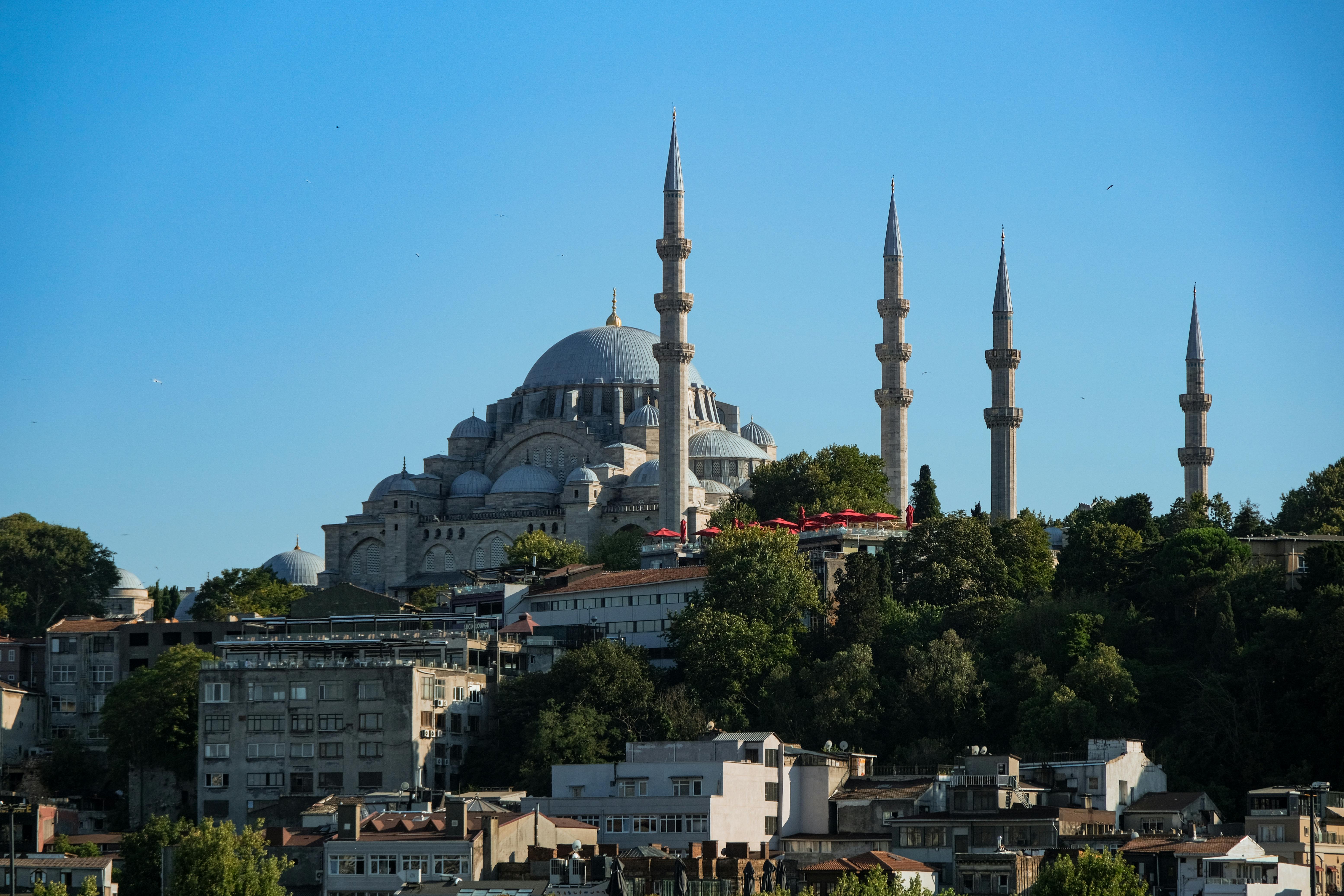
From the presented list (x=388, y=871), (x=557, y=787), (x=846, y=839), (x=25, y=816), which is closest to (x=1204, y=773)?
(x=846, y=839)

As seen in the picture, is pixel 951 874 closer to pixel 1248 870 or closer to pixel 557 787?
pixel 1248 870

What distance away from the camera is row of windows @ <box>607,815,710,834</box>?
51375 mm

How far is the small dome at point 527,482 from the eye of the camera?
9156 cm

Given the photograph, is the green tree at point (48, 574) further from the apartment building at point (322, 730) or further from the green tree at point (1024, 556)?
the green tree at point (1024, 556)

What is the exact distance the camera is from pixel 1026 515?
70.6 m

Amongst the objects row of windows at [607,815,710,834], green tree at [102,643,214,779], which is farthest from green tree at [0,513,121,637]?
row of windows at [607,815,710,834]

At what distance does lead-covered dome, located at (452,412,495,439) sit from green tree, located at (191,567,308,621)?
1396cm

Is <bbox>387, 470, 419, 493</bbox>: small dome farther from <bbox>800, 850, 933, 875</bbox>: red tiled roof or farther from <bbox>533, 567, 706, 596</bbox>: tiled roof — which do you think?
<bbox>800, 850, 933, 875</bbox>: red tiled roof

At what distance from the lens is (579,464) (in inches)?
3730

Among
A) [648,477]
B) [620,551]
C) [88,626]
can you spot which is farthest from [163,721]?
[648,477]

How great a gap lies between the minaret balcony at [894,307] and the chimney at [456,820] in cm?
4177

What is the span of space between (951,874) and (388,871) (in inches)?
423

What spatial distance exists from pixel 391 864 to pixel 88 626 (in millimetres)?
28963

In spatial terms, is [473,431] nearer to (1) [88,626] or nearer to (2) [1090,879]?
(1) [88,626]
